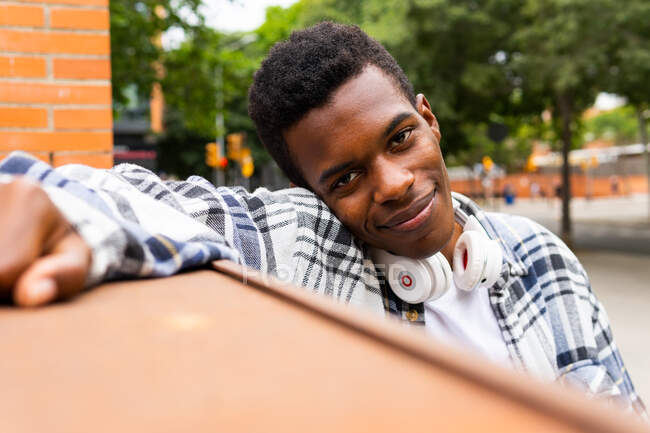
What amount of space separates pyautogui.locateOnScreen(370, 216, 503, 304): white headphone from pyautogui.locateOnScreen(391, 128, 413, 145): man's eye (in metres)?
0.29

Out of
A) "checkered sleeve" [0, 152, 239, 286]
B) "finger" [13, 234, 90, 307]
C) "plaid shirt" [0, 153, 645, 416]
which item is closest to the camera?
"finger" [13, 234, 90, 307]

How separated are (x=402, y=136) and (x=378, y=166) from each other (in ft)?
0.38

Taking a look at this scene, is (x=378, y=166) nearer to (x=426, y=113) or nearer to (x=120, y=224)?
(x=426, y=113)

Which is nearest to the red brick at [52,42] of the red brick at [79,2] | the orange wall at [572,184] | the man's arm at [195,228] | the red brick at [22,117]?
the red brick at [79,2]

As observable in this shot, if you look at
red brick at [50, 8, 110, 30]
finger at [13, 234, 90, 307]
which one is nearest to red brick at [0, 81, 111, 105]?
red brick at [50, 8, 110, 30]

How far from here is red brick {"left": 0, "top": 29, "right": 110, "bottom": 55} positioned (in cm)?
236

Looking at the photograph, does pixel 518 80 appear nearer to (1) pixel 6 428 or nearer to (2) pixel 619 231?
(2) pixel 619 231

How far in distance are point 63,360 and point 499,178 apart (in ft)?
138

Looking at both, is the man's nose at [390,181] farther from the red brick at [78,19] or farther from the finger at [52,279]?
the red brick at [78,19]

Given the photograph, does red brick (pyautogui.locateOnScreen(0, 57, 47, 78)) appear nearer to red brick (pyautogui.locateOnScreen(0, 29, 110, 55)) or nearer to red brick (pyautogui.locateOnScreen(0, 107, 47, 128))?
red brick (pyautogui.locateOnScreen(0, 29, 110, 55))

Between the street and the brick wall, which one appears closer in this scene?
the brick wall

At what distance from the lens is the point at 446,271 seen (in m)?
1.49

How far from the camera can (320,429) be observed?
390mm

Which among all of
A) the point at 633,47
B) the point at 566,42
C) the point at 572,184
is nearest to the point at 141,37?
the point at 566,42
